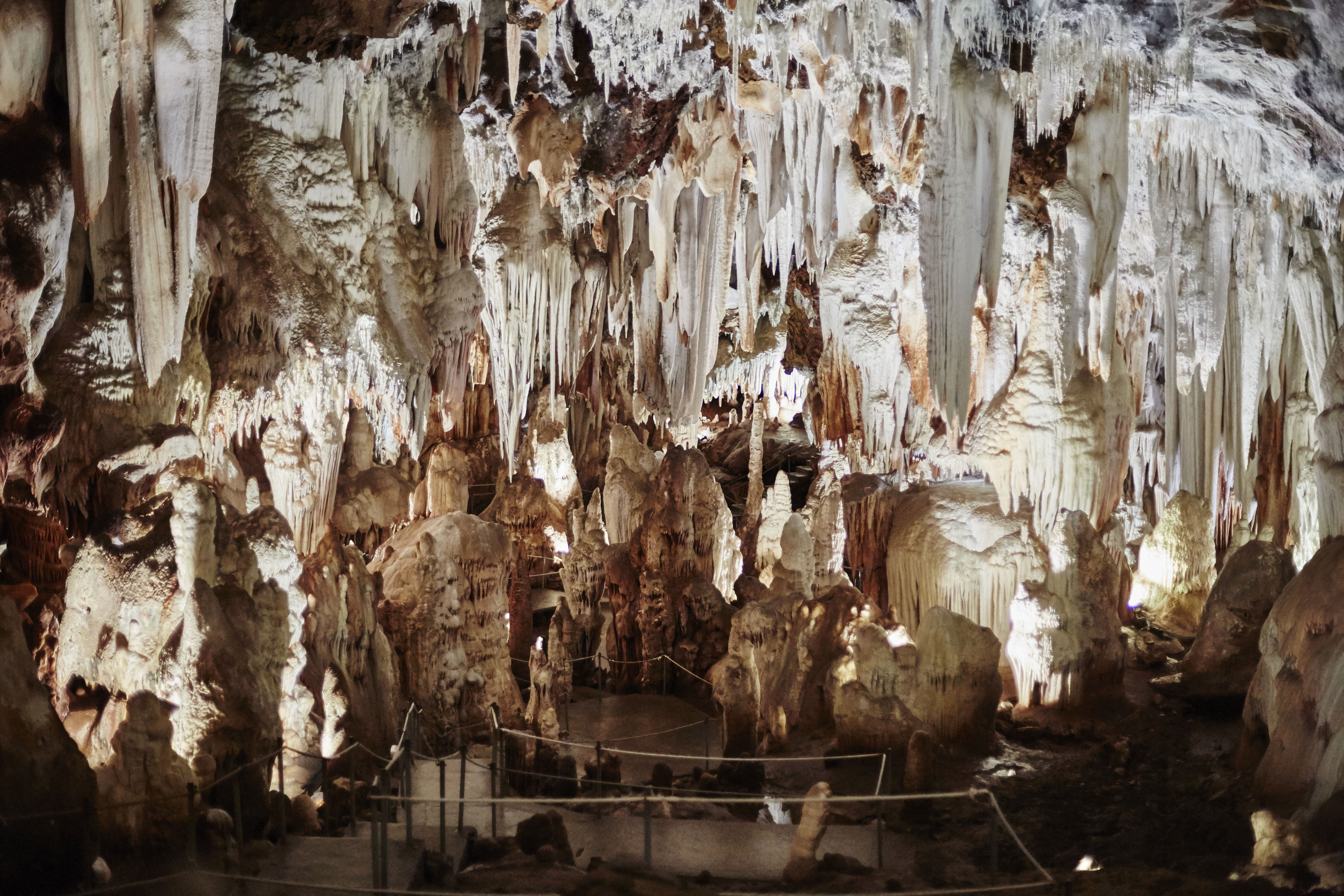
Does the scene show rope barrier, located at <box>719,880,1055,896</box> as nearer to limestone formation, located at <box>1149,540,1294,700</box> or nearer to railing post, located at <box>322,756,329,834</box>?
railing post, located at <box>322,756,329,834</box>

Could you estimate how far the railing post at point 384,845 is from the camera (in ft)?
14.3

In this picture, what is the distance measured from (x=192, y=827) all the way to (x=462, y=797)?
65.1 inches

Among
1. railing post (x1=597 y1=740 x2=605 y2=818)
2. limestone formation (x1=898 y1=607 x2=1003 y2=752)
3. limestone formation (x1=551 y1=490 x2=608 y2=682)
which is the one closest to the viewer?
railing post (x1=597 y1=740 x2=605 y2=818)

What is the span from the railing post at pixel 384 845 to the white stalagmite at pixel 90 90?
2.96 meters

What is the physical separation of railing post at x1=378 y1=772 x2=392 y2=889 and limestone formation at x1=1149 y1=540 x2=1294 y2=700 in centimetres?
661

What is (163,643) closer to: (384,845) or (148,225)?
(384,845)

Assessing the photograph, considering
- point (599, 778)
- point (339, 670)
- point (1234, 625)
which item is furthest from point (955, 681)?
point (339, 670)

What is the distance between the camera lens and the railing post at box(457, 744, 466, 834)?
18.0 feet

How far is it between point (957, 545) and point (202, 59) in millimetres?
7266

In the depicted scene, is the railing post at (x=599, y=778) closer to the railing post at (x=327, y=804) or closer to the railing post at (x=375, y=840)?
the railing post at (x=327, y=804)

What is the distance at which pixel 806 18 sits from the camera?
24.0ft

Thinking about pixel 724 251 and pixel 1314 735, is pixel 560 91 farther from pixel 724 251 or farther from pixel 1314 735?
pixel 1314 735

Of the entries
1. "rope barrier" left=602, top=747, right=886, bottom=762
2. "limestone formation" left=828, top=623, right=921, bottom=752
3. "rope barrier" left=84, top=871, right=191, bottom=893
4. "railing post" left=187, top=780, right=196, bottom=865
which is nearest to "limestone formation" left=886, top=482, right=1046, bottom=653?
"limestone formation" left=828, top=623, right=921, bottom=752

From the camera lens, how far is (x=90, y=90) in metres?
5.17
